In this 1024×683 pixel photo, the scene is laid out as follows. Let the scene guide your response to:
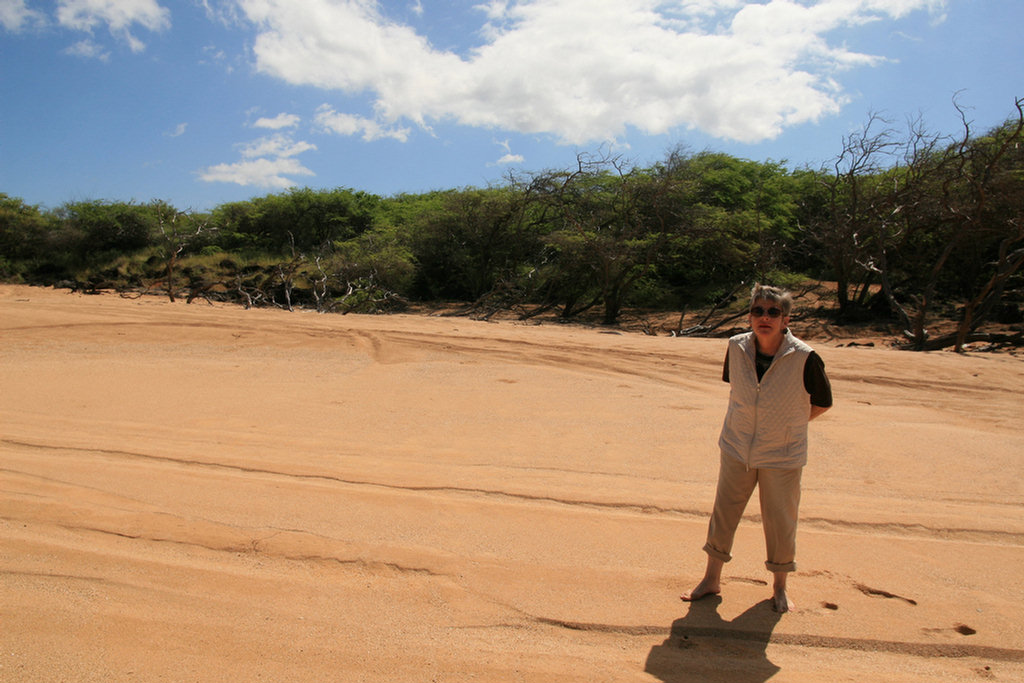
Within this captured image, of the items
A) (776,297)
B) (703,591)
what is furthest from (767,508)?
(776,297)

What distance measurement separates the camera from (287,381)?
7.90m

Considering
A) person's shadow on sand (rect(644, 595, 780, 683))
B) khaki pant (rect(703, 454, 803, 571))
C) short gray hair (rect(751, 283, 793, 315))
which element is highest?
short gray hair (rect(751, 283, 793, 315))

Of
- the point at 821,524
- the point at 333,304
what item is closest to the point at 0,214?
the point at 333,304

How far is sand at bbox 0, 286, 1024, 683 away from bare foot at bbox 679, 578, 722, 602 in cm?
6

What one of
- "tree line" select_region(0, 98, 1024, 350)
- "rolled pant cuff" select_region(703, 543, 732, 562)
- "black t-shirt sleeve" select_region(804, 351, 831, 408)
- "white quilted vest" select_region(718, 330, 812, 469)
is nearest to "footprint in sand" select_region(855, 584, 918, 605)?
"rolled pant cuff" select_region(703, 543, 732, 562)

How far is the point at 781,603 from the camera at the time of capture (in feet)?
9.38

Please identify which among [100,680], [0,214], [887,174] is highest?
[887,174]

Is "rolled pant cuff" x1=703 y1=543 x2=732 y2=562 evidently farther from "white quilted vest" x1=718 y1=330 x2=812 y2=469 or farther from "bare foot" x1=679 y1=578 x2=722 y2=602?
"white quilted vest" x1=718 y1=330 x2=812 y2=469

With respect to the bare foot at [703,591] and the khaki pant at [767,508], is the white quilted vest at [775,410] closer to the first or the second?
the khaki pant at [767,508]

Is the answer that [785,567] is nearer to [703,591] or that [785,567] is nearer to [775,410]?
[703,591]

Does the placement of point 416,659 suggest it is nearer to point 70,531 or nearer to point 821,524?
point 70,531

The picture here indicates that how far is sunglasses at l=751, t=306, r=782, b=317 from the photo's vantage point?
272 cm

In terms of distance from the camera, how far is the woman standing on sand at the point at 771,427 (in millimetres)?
2744

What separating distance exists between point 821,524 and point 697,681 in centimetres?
196
